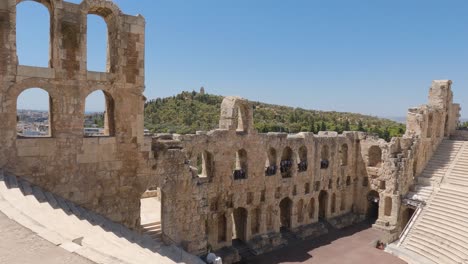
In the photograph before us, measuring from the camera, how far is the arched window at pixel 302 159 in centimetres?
2252

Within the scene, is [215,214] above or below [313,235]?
above

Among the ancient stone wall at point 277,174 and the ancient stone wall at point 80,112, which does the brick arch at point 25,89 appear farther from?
the ancient stone wall at point 277,174

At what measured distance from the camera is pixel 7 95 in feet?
29.8

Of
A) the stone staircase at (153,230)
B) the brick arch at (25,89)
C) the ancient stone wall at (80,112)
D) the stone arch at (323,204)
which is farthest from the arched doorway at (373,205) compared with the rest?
the brick arch at (25,89)

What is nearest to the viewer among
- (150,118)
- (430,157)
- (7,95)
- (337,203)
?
(7,95)

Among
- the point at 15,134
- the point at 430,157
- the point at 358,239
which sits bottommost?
the point at 358,239

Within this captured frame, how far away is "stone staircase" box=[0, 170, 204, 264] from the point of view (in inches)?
252

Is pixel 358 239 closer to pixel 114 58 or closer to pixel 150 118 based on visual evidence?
pixel 114 58

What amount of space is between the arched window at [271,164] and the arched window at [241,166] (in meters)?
2.01

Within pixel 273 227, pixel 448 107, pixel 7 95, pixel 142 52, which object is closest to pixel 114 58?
pixel 142 52

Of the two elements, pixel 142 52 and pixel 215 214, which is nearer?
pixel 142 52

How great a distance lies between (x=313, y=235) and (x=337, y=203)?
427 centimetres

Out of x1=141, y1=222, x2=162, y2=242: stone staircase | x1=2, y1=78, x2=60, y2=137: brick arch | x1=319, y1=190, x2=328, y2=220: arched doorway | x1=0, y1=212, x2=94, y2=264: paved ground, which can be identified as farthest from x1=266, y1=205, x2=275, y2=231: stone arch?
x1=0, y1=212, x2=94, y2=264: paved ground

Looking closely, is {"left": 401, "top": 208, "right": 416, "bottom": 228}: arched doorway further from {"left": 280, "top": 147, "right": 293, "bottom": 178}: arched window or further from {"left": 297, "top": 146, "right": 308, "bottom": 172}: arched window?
{"left": 280, "top": 147, "right": 293, "bottom": 178}: arched window
